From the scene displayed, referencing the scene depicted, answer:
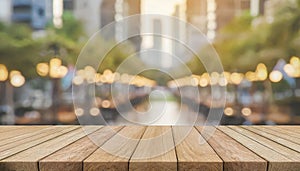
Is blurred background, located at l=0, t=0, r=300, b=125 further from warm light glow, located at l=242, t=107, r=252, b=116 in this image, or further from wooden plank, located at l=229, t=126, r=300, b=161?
wooden plank, located at l=229, t=126, r=300, b=161

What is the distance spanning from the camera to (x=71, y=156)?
0.73 metres

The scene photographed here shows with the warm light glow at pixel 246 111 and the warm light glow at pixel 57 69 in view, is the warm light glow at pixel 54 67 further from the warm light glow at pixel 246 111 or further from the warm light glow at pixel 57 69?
the warm light glow at pixel 246 111

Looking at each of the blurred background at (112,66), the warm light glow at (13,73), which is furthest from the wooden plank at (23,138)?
the warm light glow at (13,73)

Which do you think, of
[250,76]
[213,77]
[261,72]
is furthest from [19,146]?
[250,76]

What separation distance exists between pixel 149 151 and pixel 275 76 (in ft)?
18.1

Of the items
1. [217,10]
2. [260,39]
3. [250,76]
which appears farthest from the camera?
[217,10]

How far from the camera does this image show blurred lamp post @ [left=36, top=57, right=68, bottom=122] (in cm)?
596

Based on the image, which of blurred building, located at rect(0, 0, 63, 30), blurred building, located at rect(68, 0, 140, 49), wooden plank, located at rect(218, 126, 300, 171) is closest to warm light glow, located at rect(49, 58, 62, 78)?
blurred building, located at rect(68, 0, 140, 49)

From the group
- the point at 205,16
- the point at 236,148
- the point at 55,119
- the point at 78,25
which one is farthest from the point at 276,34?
the point at 236,148

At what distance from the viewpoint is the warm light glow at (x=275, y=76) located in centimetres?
588

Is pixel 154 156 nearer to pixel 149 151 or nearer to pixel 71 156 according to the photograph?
pixel 149 151

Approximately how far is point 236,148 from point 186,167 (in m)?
0.19

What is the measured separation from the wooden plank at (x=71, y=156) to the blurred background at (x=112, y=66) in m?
4.58

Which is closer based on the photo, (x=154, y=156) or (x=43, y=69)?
(x=154, y=156)
